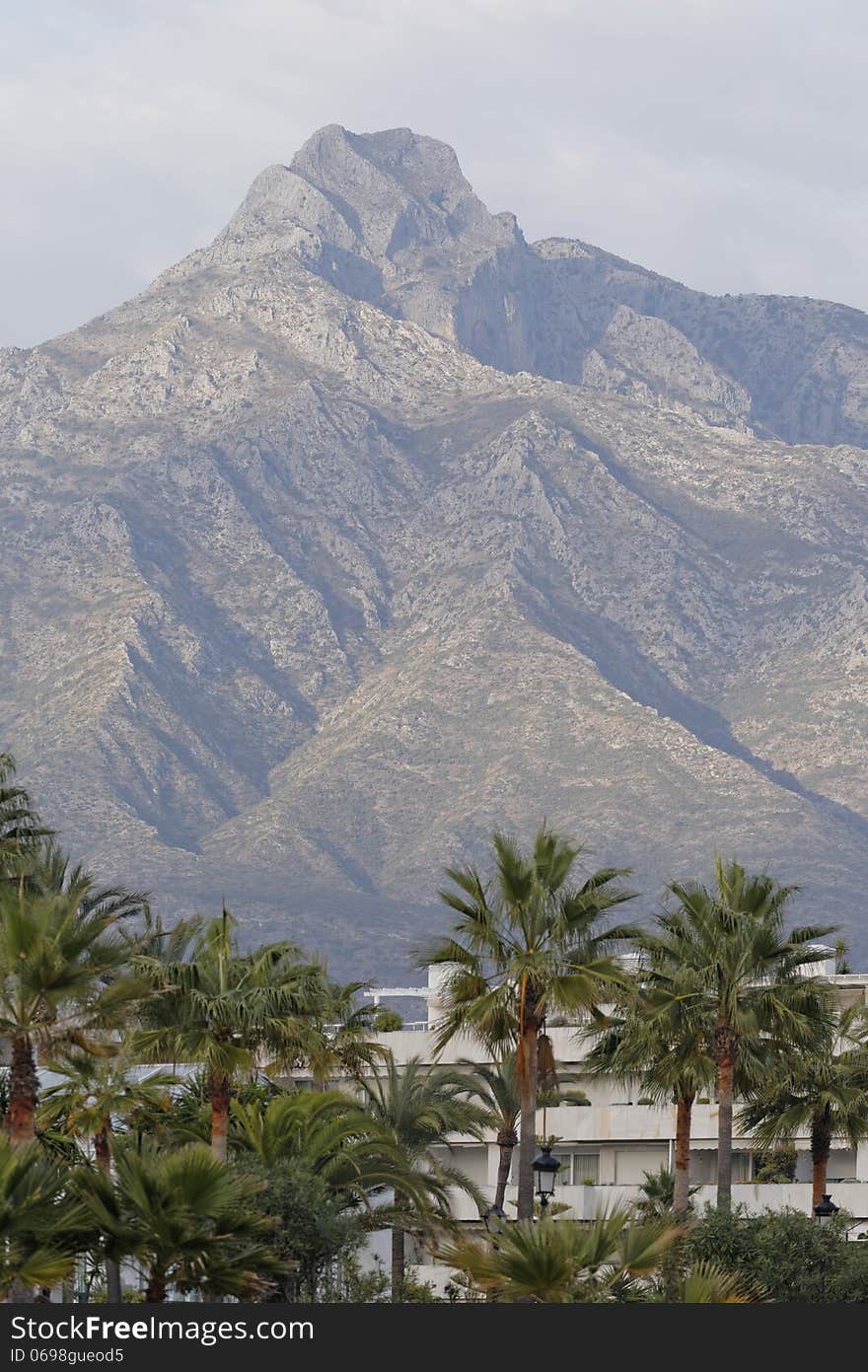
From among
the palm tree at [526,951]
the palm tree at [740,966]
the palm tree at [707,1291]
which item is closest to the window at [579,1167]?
the palm tree at [740,966]

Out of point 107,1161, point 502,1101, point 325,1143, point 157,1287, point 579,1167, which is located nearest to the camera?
point 157,1287

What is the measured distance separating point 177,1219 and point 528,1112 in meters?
13.4

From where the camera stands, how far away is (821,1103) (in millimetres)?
57406

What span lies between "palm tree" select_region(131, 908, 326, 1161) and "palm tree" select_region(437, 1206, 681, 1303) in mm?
8112

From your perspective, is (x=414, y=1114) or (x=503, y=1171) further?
(x=503, y=1171)

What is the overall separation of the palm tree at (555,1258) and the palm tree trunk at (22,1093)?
6470mm

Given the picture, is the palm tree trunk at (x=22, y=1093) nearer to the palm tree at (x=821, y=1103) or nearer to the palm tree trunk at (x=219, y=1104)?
the palm tree trunk at (x=219, y=1104)

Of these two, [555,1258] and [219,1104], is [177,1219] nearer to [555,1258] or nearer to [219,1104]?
[555,1258]

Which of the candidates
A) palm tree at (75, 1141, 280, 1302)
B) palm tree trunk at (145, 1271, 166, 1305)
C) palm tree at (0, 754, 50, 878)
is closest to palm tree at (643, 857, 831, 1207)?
palm tree at (0, 754, 50, 878)

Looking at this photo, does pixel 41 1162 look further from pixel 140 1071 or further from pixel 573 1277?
pixel 140 1071

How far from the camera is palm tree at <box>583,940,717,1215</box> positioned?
4809cm

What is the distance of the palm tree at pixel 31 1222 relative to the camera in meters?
32.5

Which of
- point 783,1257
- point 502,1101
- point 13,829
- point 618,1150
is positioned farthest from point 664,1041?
point 618,1150

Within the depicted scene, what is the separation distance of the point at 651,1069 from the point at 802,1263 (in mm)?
5020
